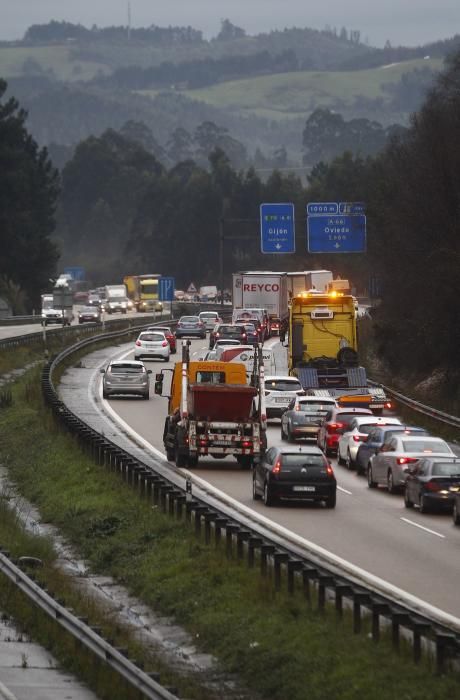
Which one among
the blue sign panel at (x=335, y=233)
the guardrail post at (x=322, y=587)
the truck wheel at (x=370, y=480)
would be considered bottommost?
the truck wheel at (x=370, y=480)

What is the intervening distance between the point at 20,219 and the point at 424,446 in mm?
105815

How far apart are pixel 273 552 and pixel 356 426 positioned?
2088 centimetres

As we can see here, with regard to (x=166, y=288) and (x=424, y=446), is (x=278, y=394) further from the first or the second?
(x=166, y=288)

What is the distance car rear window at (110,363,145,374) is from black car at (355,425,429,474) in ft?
70.7

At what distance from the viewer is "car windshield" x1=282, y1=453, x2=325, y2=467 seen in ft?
114

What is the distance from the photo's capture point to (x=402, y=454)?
37344 mm

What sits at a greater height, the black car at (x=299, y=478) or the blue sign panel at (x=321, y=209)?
the blue sign panel at (x=321, y=209)

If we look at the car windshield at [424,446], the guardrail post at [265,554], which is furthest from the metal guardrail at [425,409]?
the guardrail post at [265,554]

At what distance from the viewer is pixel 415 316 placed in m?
71.3

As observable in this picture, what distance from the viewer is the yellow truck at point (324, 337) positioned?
5981 cm

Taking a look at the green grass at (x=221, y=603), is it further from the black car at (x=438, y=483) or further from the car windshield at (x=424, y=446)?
the car windshield at (x=424, y=446)

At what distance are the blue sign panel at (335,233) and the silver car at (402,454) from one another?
1835 inches

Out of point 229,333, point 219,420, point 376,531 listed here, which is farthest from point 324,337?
point 376,531

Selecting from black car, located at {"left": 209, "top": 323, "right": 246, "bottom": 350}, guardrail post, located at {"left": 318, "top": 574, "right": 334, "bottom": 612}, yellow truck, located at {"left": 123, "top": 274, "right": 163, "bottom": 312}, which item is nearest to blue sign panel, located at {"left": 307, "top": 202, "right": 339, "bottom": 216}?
black car, located at {"left": 209, "top": 323, "right": 246, "bottom": 350}
